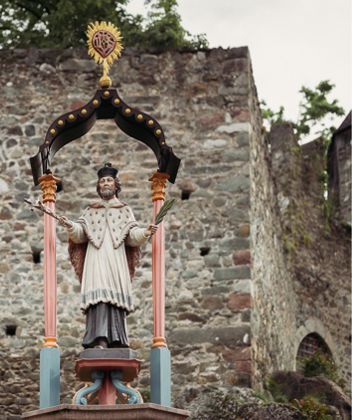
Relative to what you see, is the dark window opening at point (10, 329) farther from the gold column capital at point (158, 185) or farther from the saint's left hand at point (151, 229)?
the saint's left hand at point (151, 229)

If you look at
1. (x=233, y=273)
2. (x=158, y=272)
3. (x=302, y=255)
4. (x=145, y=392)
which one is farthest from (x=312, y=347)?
(x=158, y=272)

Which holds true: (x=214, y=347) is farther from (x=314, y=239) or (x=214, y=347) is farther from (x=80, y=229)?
(x=314, y=239)

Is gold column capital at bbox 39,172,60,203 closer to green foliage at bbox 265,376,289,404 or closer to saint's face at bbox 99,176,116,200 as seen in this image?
saint's face at bbox 99,176,116,200

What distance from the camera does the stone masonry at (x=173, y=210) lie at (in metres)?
17.1

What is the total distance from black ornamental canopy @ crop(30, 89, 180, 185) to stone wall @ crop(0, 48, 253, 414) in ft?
14.1

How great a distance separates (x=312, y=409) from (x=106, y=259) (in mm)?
4630

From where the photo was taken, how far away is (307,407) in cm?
1611

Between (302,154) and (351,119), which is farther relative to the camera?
(351,119)

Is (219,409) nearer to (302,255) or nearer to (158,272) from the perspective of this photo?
(158,272)

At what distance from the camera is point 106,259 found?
40.3ft

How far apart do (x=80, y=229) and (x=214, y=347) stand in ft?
16.4

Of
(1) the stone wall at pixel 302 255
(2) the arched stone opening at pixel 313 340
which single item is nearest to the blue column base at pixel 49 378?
(1) the stone wall at pixel 302 255

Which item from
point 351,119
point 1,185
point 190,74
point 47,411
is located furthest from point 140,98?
point 351,119

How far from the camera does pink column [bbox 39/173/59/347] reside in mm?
Answer: 12297
